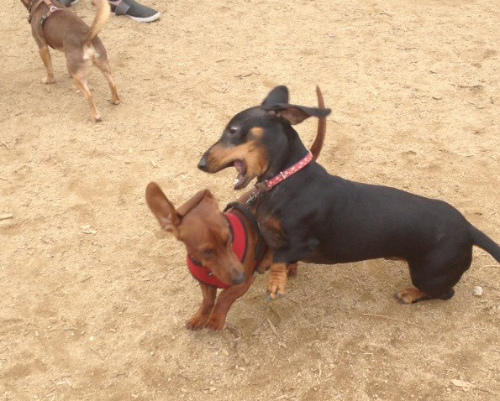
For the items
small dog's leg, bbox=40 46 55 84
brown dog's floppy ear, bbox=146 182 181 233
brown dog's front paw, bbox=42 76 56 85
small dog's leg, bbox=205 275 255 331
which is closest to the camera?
brown dog's floppy ear, bbox=146 182 181 233

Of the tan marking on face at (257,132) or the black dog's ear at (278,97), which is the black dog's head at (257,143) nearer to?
the tan marking on face at (257,132)

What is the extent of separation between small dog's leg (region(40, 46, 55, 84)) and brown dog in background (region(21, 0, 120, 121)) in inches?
6.6

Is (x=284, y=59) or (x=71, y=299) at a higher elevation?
(x=284, y=59)

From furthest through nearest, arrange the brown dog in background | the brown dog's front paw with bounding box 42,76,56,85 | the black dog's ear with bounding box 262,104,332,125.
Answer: the brown dog's front paw with bounding box 42,76,56,85 → the brown dog in background → the black dog's ear with bounding box 262,104,332,125

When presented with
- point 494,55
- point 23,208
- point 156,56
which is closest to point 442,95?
point 494,55

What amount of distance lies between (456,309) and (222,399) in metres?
1.67

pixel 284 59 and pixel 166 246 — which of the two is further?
pixel 284 59

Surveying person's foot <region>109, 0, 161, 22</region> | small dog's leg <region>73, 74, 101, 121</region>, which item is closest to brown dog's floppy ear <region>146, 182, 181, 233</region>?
small dog's leg <region>73, 74, 101, 121</region>

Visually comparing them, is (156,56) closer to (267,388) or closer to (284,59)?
(284,59)

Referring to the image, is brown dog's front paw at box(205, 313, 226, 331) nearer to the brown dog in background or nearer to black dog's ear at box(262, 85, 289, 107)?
black dog's ear at box(262, 85, 289, 107)

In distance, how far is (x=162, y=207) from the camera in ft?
9.25

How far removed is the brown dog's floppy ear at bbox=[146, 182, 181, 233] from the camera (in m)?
2.78

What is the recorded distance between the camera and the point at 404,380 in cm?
331

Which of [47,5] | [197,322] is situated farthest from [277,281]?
[47,5]
